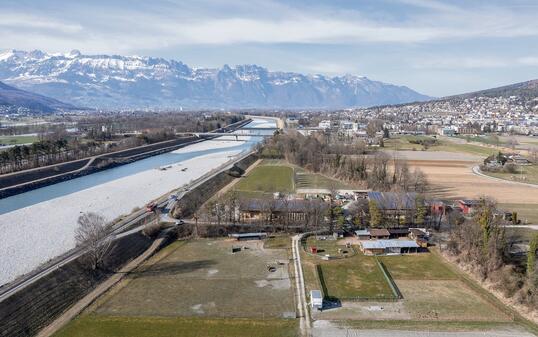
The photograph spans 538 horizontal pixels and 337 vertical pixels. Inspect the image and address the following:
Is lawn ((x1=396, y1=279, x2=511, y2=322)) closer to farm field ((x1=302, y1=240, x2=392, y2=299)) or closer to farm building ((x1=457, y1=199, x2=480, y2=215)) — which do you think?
farm field ((x1=302, y1=240, x2=392, y2=299))

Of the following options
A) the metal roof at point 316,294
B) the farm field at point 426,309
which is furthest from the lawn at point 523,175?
the metal roof at point 316,294

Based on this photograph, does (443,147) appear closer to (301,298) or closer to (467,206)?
(467,206)

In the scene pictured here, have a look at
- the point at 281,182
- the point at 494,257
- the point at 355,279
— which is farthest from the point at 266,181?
the point at 494,257

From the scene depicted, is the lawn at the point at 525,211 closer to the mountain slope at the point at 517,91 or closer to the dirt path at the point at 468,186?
the dirt path at the point at 468,186

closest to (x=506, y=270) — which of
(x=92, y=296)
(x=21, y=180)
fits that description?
(x=92, y=296)

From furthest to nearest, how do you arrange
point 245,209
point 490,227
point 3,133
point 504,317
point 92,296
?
point 3,133 < point 245,209 < point 490,227 < point 92,296 < point 504,317

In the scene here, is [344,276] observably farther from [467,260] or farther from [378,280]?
[467,260]
